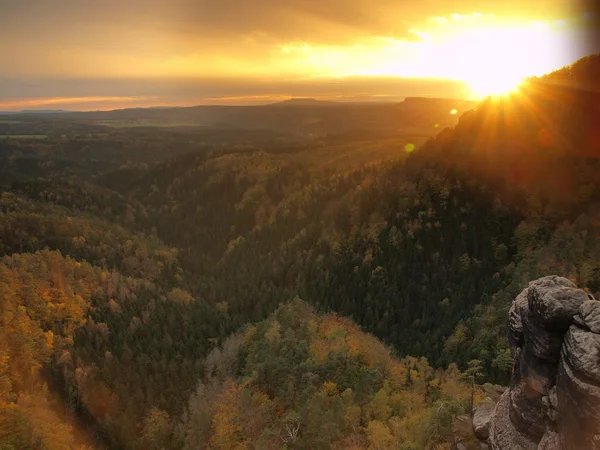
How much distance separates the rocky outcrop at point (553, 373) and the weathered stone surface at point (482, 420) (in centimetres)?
490

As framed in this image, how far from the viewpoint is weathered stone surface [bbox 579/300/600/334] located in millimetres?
25219

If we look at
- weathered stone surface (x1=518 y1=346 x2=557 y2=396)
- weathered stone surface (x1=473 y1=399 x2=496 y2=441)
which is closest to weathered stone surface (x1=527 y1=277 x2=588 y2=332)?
weathered stone surface (x1=518 y1=346 x2=557 y2=396)

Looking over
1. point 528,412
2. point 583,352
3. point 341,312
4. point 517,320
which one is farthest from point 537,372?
point 341,312

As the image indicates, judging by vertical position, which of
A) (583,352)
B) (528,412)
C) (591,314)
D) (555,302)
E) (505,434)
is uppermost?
(591,314)

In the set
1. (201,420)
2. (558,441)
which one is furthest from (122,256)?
(558,441)

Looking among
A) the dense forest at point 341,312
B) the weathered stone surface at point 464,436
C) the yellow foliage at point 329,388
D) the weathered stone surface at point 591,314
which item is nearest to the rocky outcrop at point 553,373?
the weathered stone surface at point 591,314

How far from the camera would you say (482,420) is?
136ft

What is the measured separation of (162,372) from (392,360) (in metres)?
68.8

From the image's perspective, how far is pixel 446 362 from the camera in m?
106

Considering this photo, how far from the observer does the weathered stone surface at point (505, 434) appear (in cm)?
3141

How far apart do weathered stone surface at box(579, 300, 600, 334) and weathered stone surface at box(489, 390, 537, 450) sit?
458 inches

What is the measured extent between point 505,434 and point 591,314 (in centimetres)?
1468

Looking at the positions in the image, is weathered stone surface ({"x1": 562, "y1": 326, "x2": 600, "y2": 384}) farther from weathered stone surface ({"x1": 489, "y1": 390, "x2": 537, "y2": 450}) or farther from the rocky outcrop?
weathered stone surface ({"x1": 489, "y1": 390, "x2": 537, "y2": 450})

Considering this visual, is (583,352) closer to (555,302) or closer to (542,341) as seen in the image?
(555,302)
